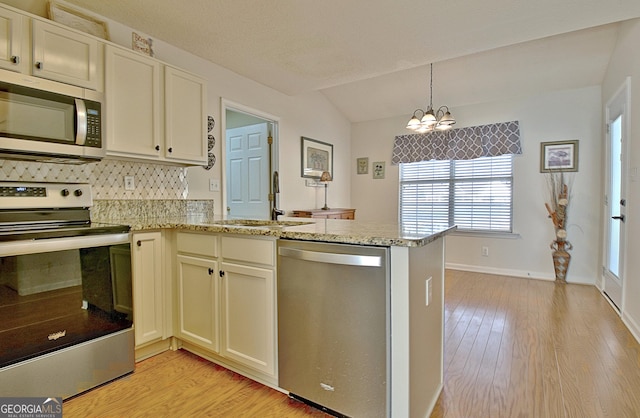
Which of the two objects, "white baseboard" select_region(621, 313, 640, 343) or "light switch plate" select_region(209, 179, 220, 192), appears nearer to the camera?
"white baseboard" select_region(621, 313, 640, 343)

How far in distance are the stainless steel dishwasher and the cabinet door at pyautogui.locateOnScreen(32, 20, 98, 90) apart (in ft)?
5.26

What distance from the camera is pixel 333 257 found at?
1468 mm

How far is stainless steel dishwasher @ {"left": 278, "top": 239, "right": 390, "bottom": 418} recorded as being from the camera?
1392 mm

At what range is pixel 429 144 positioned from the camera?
4.92m

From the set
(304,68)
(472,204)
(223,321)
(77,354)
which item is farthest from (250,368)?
(472,204)

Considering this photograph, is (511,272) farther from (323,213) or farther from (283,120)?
(283,120)

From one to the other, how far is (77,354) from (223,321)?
29.9 inches

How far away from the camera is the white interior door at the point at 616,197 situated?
292 cm

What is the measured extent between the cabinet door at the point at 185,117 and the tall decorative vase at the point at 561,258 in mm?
4243

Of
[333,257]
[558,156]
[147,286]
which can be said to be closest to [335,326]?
[333,257]

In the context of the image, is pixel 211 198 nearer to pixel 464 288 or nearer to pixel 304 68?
pixel 304 68

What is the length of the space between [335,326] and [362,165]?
4.32 m

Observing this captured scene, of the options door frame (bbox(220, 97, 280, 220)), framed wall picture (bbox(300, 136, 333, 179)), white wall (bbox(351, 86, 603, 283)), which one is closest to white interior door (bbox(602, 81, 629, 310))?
white wall (bbox(351, 86, 603, 283))

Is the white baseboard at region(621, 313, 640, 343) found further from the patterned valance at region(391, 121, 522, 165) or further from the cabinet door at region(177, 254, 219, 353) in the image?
the cabinet door at region(177, 254, 219, 353)
